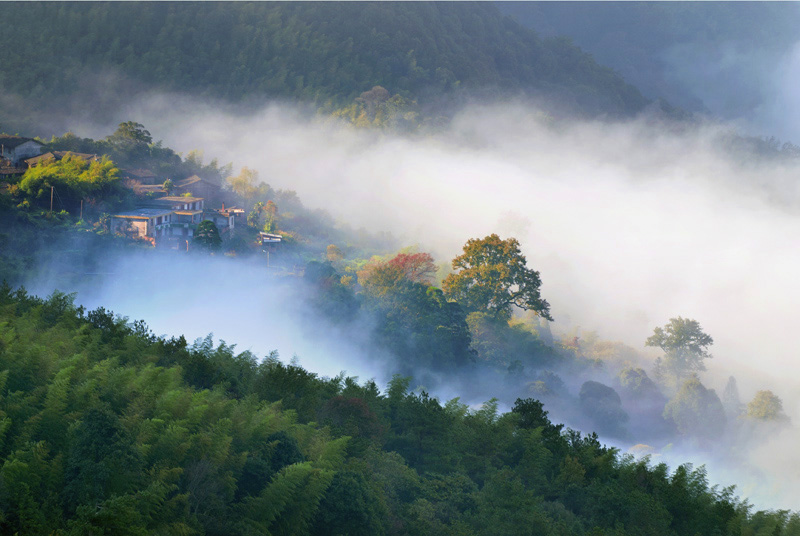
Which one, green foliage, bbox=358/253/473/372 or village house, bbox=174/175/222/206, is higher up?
village house, bbox=174/175/222/206

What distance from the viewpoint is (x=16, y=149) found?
139 ft

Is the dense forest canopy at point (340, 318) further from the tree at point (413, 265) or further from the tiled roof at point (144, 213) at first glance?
the tiled roof at point (144, 213)

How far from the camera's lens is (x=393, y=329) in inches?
1572

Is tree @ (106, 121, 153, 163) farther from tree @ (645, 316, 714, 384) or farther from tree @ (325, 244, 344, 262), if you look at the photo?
tree @ (645, 316, 714, 384)

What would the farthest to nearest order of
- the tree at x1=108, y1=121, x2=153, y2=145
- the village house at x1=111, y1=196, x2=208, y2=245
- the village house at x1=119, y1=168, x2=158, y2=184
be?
1. the tree at x1=108, y1=121, x2=153, y2=145
2. the village house at x1=119, y1=168, x2=158, y2=184
3. the village house at x1=111, y1=196, x2=208, y2=245

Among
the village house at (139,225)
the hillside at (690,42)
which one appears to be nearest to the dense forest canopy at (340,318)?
the village house at (139,225)

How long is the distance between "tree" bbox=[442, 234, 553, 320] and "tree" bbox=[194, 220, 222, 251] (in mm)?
12022

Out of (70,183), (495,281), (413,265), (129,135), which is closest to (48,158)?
(70,183)

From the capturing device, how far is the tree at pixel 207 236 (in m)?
42.1

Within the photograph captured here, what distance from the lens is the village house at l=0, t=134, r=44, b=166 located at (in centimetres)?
4184

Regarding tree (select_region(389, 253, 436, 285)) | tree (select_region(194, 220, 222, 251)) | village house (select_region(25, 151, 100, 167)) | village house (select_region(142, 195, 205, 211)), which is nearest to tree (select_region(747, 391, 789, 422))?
tree (select_region(389, 253, 436, 285))

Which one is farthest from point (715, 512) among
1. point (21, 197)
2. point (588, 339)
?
point (588, 339)

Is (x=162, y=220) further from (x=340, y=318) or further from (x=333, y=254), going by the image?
(x=333, y=254)

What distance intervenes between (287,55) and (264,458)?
86564 millimetres
